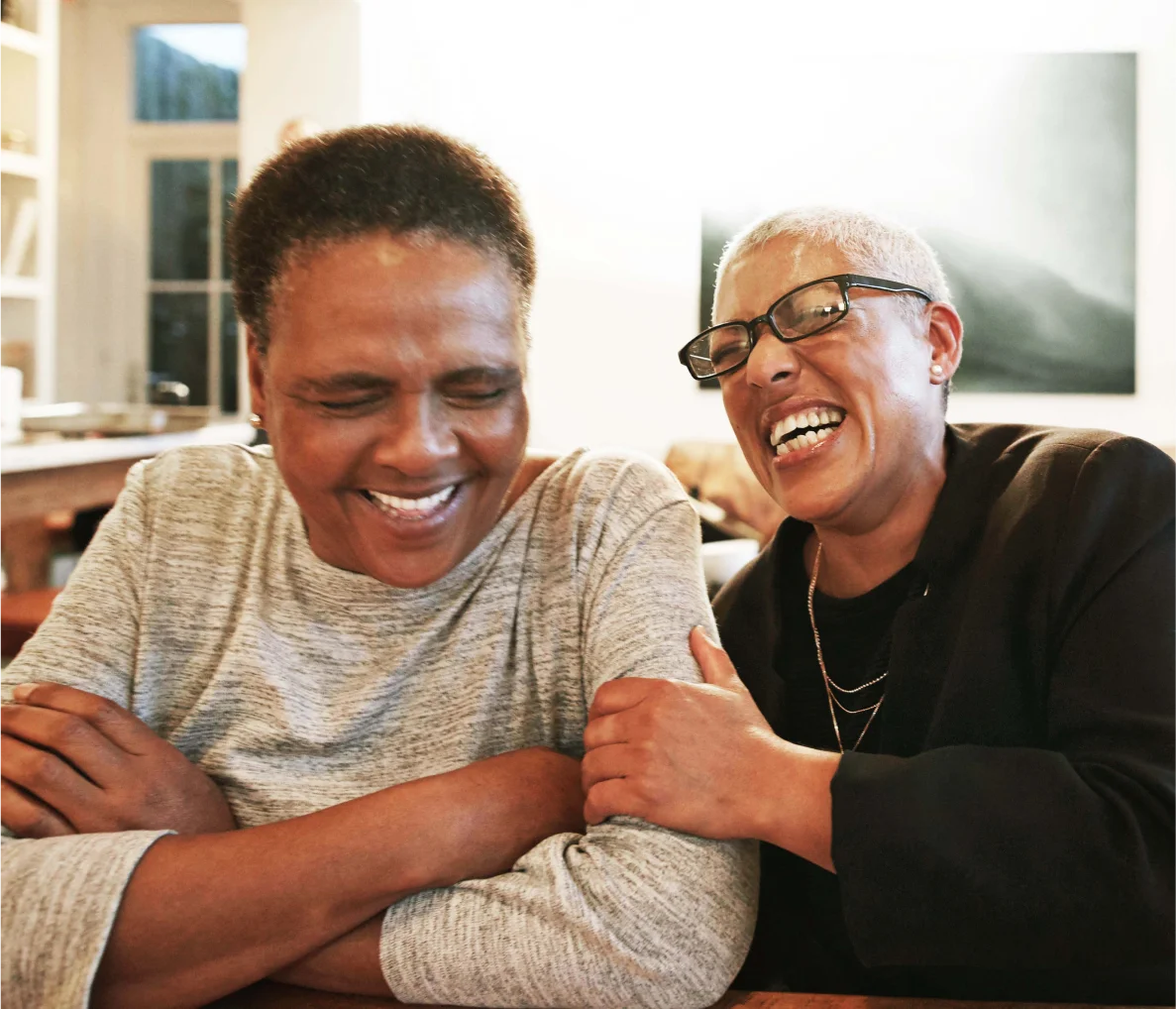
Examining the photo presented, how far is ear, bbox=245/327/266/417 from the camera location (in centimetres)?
116

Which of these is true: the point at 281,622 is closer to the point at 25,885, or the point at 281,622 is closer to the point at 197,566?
the point at 197,566

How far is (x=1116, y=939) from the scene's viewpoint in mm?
983

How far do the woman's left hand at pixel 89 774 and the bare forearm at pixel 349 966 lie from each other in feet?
0.65

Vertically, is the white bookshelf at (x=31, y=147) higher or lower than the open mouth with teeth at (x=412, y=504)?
higher

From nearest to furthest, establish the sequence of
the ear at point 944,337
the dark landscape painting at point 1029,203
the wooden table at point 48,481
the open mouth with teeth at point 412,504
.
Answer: the open mouth with teeth at point 412,504
the ear at point 944,337
the wooden table at point 48,481
the dark landscape painting at point 1029,203

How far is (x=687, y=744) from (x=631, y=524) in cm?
25

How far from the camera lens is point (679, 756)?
103cm

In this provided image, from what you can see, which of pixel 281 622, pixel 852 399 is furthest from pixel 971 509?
pixel 281 622

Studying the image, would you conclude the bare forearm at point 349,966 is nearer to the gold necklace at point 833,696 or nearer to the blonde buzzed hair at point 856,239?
the gold necklace at point 833,696

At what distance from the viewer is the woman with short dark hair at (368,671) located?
949mm

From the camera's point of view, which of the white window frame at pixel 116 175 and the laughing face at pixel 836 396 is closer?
the laughing face at pixel 836 396

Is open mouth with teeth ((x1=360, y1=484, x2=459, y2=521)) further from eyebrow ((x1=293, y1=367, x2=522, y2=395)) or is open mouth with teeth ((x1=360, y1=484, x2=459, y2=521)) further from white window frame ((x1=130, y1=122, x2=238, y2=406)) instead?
white window frame ((x1=130, y1=122, x2=238, y2=406))

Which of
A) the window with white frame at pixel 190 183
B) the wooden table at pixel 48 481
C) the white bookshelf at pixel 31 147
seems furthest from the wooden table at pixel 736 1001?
the window with white frame at pixel 190 183

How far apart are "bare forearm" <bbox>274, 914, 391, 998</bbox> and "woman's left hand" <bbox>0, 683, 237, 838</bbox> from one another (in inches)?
7.8
